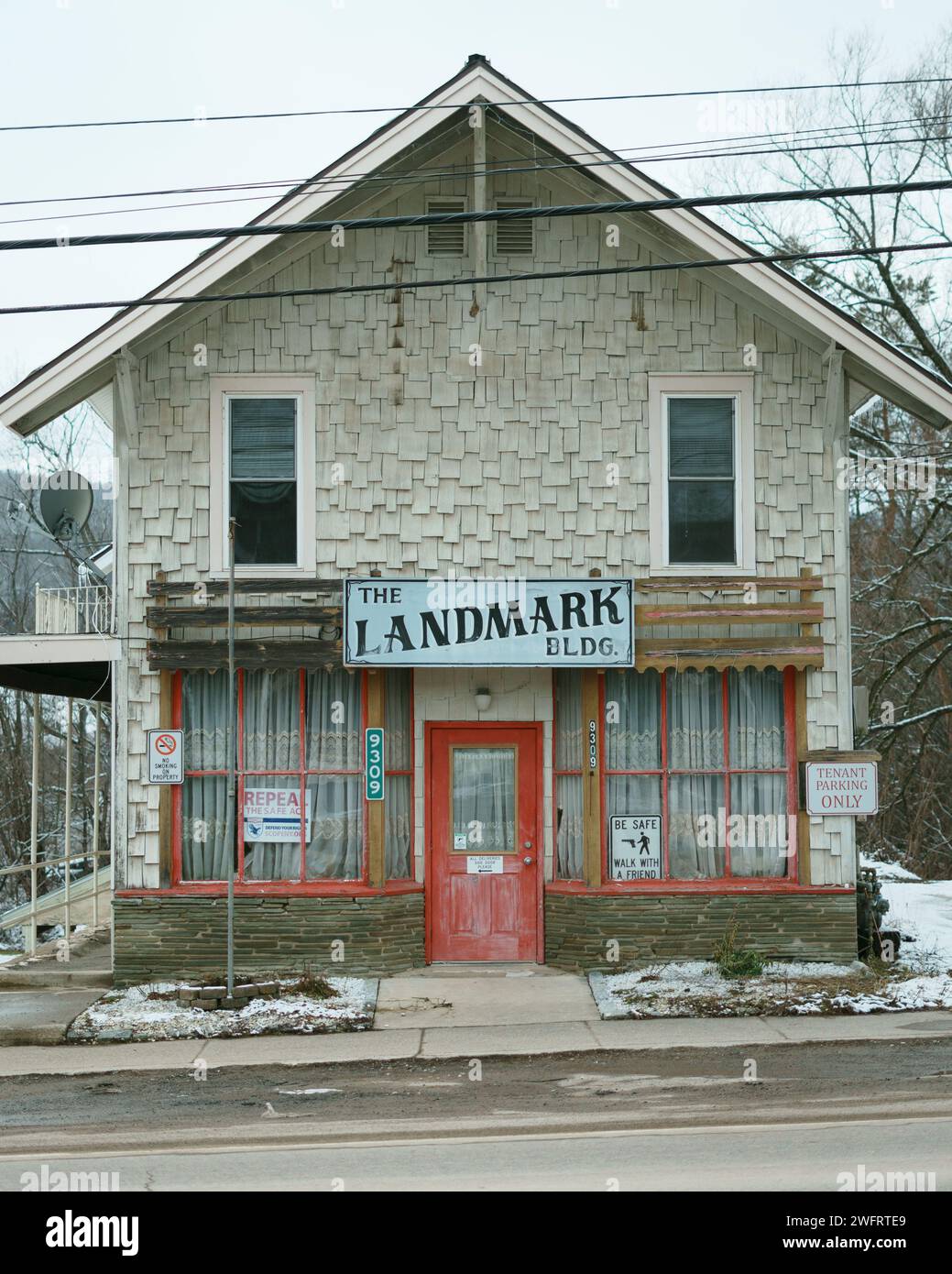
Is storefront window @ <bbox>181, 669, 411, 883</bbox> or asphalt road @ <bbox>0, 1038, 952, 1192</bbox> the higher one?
storefront window @ <bbox>181, 669, 411, 883</bbox>

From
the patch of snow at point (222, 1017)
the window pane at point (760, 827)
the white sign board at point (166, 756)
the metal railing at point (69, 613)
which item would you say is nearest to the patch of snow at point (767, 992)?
the window pane at point (760, 827)

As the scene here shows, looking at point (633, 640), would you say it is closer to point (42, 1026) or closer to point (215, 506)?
point (215, 506)

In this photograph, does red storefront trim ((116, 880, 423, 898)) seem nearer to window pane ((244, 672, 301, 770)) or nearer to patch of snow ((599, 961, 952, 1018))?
window pane ((244, 672, 301, 770))

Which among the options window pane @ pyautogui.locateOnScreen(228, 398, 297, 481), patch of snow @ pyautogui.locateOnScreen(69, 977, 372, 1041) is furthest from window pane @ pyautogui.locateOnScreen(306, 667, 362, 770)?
patch of snow @ pyautogui.locateOnScreen(69, 977, 372, 1041)

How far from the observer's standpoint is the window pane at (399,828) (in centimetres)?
1379

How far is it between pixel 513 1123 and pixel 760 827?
5567 millimetres

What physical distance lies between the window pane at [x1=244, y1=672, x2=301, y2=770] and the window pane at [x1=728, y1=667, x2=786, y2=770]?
412 centimetres

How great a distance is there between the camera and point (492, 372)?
13.8 metres

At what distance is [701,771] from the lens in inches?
544

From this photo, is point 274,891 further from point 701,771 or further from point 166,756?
point 701,771

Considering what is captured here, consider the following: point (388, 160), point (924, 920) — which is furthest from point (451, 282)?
point (924, 920)

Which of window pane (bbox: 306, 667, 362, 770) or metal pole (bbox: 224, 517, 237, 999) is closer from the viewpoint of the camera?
metal pole (bbox: 224, 517, 237, 999)

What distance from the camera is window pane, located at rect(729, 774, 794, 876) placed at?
1379cm

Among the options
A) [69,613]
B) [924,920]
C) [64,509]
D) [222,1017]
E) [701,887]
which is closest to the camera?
[222,1017]
